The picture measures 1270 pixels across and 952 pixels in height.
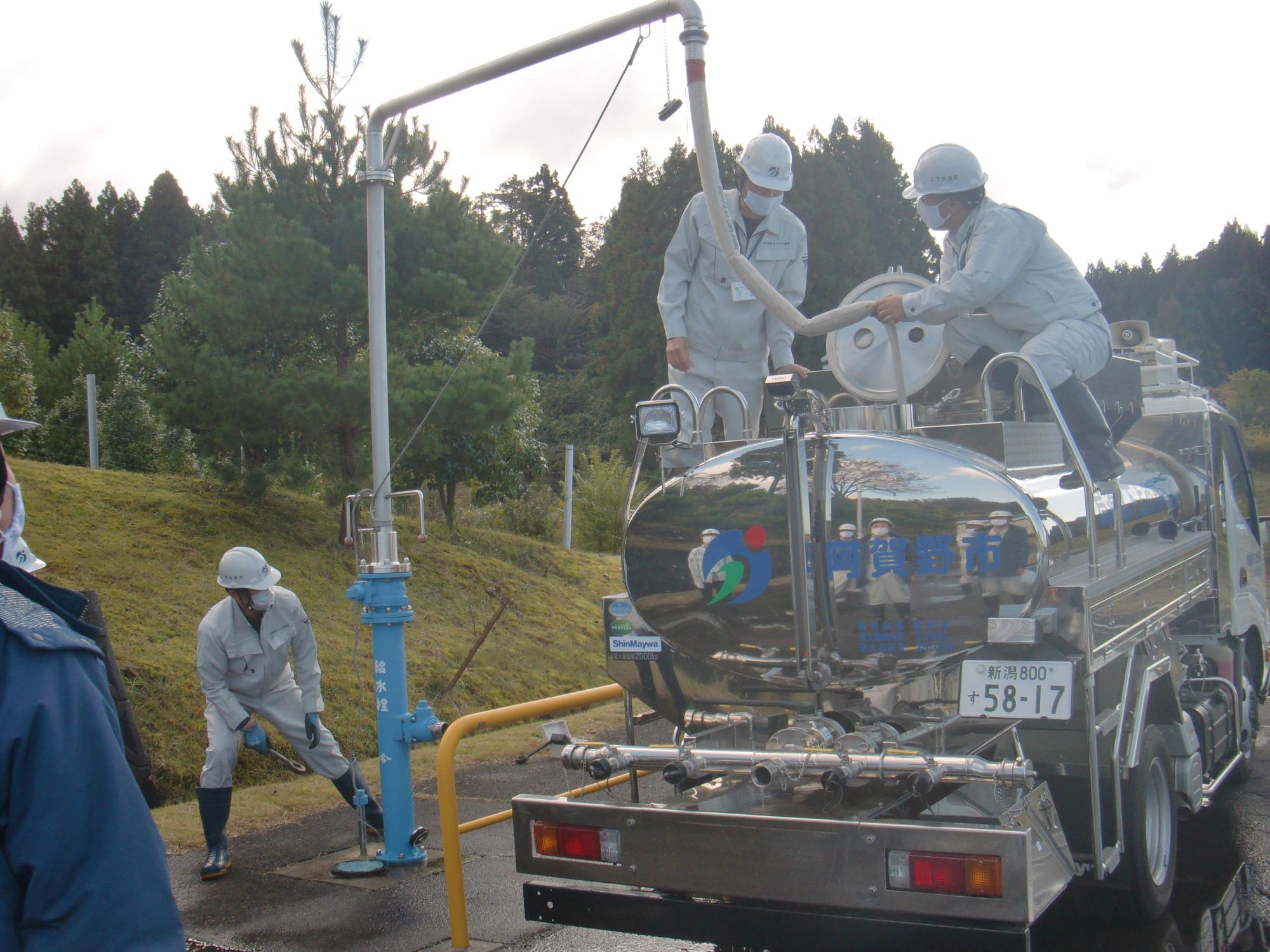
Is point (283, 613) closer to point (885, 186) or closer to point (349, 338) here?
point (349, 338)

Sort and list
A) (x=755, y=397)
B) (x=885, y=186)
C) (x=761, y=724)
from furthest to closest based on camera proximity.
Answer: (x=885, y=186) < (x=755, y=397) < (x=761, y=724)

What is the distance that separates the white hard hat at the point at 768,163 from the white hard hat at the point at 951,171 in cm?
68

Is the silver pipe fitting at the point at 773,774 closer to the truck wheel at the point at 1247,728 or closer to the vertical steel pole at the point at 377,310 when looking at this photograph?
the vertical steel pole at the point at 377,310

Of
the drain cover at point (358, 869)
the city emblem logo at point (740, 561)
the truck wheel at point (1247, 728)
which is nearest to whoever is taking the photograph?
the city emblem logo at point (740, 561)

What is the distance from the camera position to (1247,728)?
24.4ft

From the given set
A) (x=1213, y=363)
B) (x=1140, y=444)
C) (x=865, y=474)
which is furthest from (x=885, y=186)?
(x=865, y=474)

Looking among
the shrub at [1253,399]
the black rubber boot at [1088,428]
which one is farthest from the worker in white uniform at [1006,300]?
the shrub at [1253,399]

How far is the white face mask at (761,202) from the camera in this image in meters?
6.02

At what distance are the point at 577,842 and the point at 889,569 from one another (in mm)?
1491

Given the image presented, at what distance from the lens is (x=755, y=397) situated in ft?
21.2

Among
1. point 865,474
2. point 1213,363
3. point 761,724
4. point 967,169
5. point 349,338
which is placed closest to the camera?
point 865,474

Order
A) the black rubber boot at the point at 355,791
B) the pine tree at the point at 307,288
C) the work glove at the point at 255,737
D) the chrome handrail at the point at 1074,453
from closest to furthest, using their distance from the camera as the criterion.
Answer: the chrome handrail at the point at 1074,453 → the work glove at the point at 255,737 → the black rubber boot at the point at 355,791 → the pine tree at the point at 307,288

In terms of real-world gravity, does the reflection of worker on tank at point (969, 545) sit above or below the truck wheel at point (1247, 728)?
above

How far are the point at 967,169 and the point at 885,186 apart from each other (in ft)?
123
